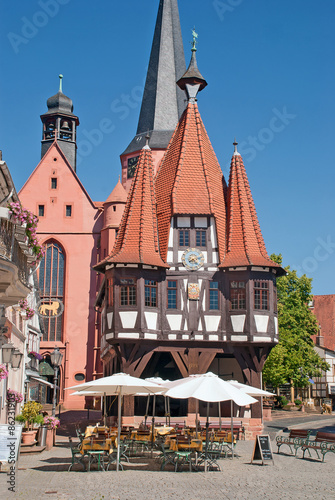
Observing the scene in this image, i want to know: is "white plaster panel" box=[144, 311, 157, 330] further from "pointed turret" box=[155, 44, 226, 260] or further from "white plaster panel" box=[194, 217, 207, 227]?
"white plaster panel" box=[194, 217, 207, 227]

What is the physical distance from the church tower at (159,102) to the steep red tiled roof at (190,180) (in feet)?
51.4

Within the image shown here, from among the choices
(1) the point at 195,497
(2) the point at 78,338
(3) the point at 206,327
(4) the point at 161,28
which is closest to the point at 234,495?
(1) the point at 195,497

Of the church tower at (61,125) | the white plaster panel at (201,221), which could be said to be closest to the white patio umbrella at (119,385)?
the white plaster panel at (201,221)

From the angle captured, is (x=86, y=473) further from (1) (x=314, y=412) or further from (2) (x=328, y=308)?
(2) (x=328, y=308)

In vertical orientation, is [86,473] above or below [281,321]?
below

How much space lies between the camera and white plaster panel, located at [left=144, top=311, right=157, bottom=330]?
2713cm

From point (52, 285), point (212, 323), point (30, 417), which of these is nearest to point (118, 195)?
point (52, 285)

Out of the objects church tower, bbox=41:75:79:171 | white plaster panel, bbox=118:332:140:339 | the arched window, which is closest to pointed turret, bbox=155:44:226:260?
white plaster panel, bbox=118:332:140:339

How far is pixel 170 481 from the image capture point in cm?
1395

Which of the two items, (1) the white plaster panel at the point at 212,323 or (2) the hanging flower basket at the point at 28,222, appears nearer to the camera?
(2) the hanging flower basket at the point at 28,222

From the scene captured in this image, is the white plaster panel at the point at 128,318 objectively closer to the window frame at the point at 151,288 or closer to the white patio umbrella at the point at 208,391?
the window frame at the point at 151,288

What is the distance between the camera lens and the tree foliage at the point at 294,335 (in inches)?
1639

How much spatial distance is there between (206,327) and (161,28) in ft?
98.1

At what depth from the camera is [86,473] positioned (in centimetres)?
1497
